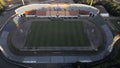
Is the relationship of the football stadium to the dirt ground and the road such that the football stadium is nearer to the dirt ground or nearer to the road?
the dirt ground

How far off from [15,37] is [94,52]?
23.5 meters

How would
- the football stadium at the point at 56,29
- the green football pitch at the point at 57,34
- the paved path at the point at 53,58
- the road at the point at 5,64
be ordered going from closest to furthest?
the road at the point at 5,64 → the paved path at the point at 53,58 → the football stadium at the point at 56,29 → the green football pitch at the point at 57,34

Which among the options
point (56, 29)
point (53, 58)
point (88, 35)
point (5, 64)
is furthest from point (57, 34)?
point (5, 64)

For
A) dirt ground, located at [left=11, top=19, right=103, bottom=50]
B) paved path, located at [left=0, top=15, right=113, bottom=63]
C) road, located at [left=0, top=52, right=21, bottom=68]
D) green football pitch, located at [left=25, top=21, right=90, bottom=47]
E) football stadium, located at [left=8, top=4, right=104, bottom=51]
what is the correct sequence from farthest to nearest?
1. green football pitch, located at [left=25, top=21, right=90, bottom=47]
2. dirt ground, located at [left=11, top=19, right=103, bottom=50]
3. football stadium, located at [left=8, top=4, right=104, bottom=51]
4. paved path, located at [left=0, top=15, right=113, bottom=63]
5. road, located at [left=0, top=52, right=21, bottom=68]

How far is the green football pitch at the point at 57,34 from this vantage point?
50219mm

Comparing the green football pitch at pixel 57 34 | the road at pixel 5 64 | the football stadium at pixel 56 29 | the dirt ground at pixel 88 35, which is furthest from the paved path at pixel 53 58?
the green football pitch at pixel 57 34

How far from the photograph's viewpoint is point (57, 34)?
5431cm

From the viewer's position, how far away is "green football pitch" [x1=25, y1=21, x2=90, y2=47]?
50219 millimetres

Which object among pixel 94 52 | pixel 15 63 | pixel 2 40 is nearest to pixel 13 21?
pixel 2 40

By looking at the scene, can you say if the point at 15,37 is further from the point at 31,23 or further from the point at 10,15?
the point at 10,15

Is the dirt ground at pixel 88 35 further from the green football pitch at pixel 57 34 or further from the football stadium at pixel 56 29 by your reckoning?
the green football pitch at pixel 57 34

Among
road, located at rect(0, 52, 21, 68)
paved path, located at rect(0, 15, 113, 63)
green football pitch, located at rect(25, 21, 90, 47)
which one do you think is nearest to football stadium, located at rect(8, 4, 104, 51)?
green football pitch, located at rect(25, 21, 90, 47)

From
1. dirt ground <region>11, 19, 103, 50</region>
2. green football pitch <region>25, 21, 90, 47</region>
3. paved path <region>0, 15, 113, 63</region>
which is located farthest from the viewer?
green football pitch <region>25, 21, 90, 47</region>

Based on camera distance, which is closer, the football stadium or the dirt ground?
the football stadium
